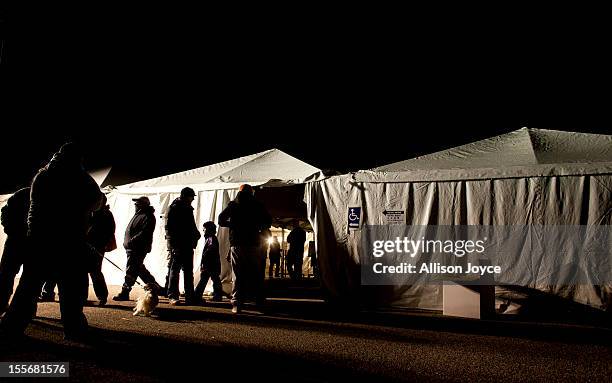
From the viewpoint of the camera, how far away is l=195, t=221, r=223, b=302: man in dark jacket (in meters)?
8.04

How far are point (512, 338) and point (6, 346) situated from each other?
196 inches

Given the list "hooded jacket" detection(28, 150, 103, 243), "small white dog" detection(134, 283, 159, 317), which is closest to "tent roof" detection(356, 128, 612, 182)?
"small white dog" detection(134, 283, 159, 317)

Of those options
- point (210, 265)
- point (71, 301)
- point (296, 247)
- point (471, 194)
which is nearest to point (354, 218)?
point (471, 194)

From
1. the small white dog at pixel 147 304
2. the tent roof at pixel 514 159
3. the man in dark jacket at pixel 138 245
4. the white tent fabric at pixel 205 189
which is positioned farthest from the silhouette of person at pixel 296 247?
the small white dog at pixel 147 304

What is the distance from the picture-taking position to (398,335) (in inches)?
195

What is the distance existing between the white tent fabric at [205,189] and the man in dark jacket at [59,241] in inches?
193

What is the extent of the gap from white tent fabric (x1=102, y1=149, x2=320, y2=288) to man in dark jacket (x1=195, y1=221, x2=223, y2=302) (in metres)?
0.61

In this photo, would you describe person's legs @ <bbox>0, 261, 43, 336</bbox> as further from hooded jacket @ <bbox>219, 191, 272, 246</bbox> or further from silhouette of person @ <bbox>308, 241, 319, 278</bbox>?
silhouette of person @ <bbox>308, 241, 319, 278</bbox>

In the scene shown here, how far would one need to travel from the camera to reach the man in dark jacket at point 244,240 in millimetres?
6426

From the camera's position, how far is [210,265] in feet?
26.4

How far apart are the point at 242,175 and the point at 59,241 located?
5.85 meters

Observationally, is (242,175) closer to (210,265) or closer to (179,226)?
(210,265)

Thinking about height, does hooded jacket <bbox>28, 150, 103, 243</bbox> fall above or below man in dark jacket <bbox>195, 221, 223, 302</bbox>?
above

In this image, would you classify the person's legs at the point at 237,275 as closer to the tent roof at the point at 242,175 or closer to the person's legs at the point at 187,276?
the person's legs at the point at 187,276
